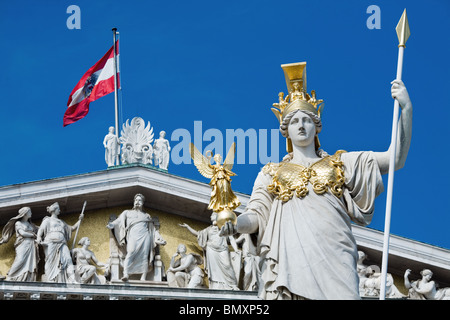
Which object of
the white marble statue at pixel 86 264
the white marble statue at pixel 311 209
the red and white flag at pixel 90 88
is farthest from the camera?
the red and white flag at pixel 90 88

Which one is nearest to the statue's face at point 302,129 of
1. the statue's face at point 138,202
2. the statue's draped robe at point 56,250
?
the statue's draped robe at point 56,250

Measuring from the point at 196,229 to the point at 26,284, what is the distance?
4.44 meters

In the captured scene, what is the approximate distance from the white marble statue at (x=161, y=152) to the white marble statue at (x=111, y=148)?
86cm

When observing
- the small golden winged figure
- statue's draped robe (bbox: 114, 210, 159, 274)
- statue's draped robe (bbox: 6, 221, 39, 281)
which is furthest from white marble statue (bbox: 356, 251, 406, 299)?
the small golden winged figure

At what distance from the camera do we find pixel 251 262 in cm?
2867

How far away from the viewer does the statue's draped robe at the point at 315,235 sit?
11.8m

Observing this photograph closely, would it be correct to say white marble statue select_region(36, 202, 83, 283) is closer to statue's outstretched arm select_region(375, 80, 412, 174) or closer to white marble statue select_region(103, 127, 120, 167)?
white marble statue select_region(103, 127, 120, 167)

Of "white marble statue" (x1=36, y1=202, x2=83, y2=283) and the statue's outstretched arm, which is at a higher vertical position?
"white marble statue" (x1=36, y1=202, x2=83, y2=283)

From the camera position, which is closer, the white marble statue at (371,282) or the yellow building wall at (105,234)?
the white marble statue at (371,282)

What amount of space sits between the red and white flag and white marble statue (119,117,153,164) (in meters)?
3.02

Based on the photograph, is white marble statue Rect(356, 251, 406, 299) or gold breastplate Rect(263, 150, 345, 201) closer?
gold breastplate Rect(263, 150, 345, 201)

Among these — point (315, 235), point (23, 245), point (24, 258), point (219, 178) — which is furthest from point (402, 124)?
point (23, 245)

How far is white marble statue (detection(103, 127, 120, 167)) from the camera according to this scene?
3097 cm

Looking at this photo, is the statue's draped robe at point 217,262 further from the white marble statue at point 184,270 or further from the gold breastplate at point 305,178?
the gold breastplate at point 305,178
